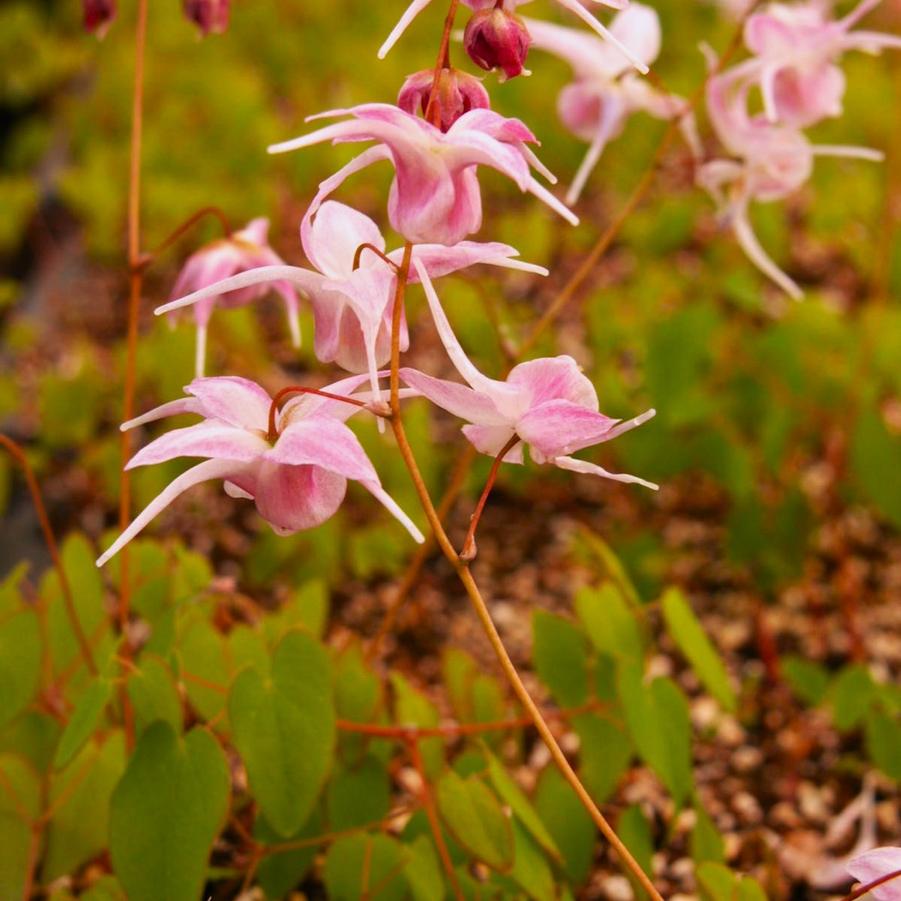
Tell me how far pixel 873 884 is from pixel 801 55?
0.51 meters

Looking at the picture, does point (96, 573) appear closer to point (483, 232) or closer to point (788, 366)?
point (788, 366)

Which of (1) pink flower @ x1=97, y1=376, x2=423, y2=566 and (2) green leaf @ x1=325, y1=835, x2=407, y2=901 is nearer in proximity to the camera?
(1) pink flower @ x1=97, y1=376, x2=423, y2=566

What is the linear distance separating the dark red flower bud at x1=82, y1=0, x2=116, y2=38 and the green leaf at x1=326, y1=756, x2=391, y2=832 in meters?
0.51

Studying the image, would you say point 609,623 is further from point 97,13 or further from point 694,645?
point 97,13

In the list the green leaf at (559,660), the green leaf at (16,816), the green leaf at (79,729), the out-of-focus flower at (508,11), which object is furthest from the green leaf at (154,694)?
the out-of-focus flower at (508,11)

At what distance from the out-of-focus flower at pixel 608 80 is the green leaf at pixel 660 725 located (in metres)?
0.34

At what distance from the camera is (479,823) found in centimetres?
64

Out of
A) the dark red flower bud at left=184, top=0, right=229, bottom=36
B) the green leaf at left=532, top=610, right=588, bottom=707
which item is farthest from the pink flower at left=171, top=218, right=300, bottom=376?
the green leaf at left=532, top=610, right=588, bottom=707

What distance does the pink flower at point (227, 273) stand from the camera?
70 centimetres

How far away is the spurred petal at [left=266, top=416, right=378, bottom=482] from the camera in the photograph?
0.45 meters

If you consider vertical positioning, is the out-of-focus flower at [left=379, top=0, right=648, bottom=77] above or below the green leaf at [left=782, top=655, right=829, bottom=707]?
above

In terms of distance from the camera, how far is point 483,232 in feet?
6.09

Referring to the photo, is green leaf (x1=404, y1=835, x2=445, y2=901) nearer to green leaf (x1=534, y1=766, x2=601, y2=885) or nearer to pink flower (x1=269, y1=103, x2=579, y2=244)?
green leaf (x1=534, y1=766, x2=601, y2=885)

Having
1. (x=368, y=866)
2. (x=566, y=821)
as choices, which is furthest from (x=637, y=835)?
(x=368, y=866)
